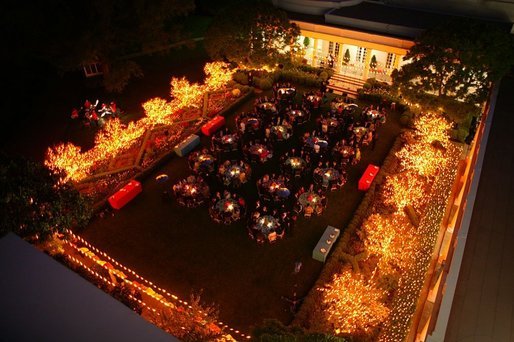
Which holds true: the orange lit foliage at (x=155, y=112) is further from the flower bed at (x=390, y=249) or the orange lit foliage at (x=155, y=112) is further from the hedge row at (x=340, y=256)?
the flower bed at (x=390, y=249)

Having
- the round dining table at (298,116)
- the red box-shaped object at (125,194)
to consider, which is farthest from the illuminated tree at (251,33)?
the red box-shaped object at (125,194)

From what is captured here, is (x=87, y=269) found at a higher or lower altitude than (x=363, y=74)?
lower

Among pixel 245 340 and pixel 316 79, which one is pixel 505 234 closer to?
pixel 245 340

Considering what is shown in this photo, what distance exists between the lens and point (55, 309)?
1256 centimetres

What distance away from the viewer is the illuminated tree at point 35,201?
17156 millimetres

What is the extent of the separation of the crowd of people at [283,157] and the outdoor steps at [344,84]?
3.88 meters

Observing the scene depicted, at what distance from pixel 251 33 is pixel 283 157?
14.4 meters

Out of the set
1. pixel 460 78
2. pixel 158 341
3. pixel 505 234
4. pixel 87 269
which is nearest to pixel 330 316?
pixel 505 234

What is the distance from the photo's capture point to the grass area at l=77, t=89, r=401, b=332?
20.8 metres

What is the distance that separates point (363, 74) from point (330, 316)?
29.8 m

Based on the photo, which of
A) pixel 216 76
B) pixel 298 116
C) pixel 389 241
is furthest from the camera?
pixel 216 76

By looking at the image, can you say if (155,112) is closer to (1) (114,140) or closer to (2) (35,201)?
(1) (114,140)

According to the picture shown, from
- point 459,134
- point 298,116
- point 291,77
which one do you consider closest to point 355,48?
point 291,77

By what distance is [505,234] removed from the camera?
16781mm
